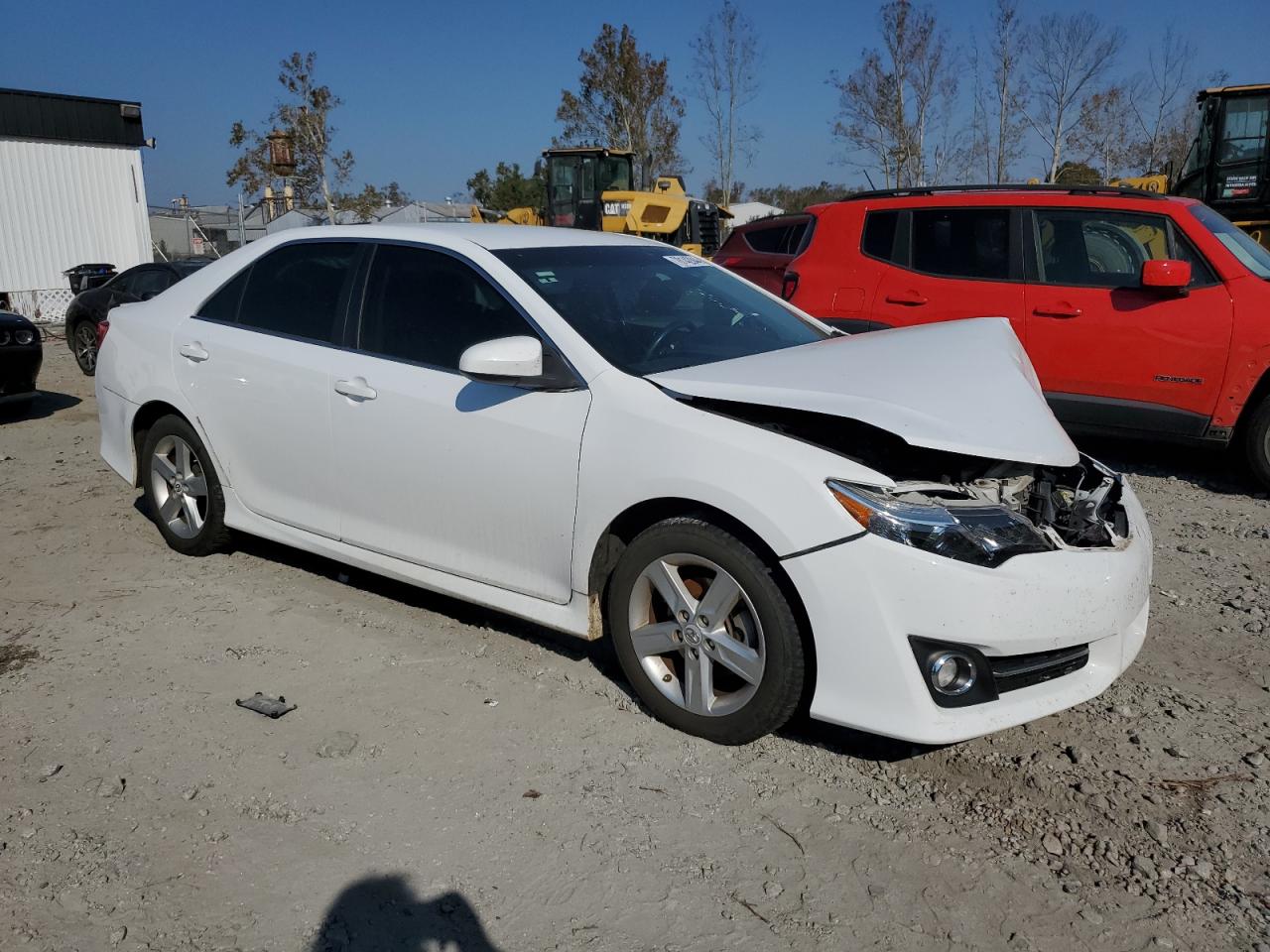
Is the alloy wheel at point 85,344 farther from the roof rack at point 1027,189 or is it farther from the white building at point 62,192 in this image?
the white building at point 62,192

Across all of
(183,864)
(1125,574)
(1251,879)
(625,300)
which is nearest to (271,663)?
(183,864)

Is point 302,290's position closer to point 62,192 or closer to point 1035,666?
point 1035,666

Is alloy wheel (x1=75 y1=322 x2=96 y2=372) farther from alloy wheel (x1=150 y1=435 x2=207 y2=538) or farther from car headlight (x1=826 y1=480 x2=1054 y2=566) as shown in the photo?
car headlight (x1=826 y1=480 x2=1054 y2=566)

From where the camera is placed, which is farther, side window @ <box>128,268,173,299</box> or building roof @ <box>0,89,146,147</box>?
building roof @ <box>0,89,146,147</box>

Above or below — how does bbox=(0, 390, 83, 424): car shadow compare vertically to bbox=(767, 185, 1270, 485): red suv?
below

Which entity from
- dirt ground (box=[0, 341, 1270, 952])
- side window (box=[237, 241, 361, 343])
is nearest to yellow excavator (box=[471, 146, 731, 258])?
side window (box=[237, 241, 361, 343])

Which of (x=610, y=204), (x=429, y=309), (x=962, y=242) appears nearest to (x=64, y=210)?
(x=610, y=204)

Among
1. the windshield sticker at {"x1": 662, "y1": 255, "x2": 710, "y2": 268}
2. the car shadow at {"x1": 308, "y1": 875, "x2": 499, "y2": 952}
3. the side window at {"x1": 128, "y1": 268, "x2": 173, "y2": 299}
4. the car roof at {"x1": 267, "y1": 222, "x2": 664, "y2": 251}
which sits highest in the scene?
the car roof at {"x1": 267, "y1": 222, "x2": 664, "y2": 251}

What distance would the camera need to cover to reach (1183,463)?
7.14 metres

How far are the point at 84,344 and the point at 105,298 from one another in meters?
0.64

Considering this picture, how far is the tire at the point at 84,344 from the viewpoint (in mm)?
12375

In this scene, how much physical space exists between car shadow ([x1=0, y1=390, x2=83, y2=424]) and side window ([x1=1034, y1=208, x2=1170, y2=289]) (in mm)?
8467

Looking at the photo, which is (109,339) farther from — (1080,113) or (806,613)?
(1080,113)

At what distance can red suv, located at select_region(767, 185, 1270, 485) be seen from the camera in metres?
6.17
